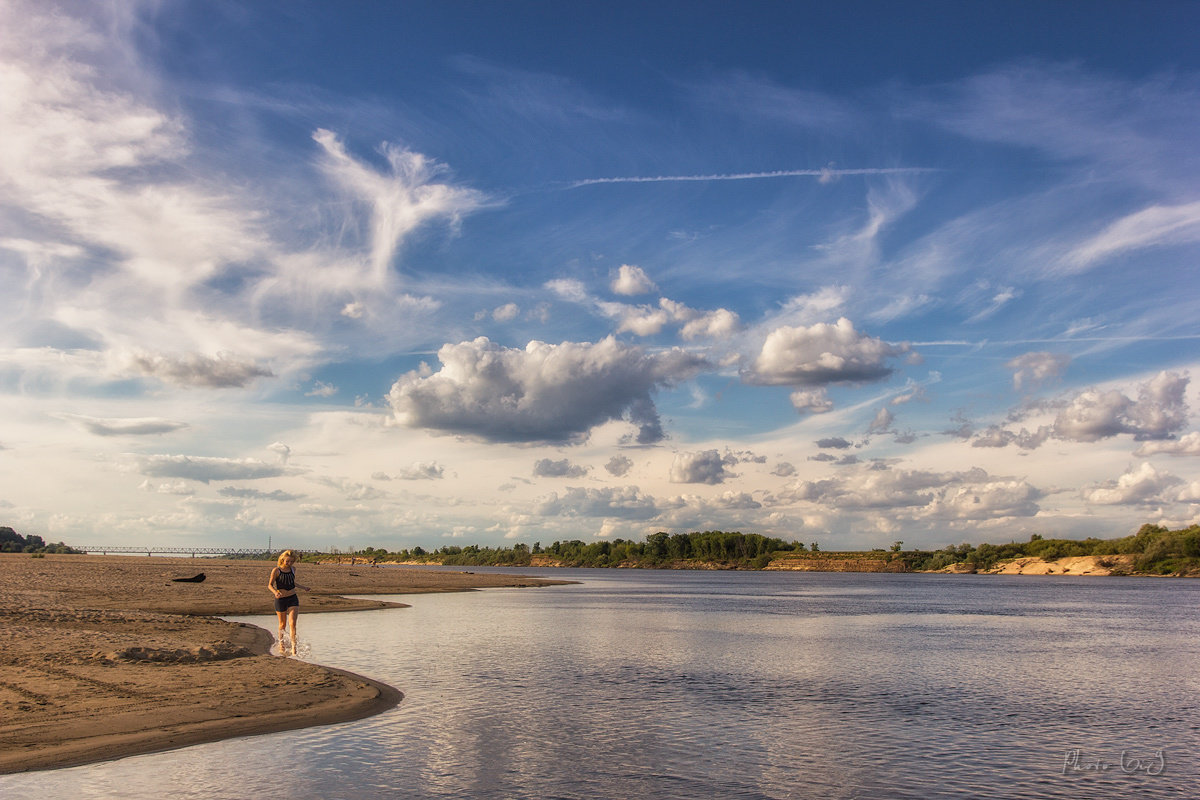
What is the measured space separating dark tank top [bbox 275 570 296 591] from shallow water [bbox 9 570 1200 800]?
3.56m

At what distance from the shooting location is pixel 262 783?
14.2 m

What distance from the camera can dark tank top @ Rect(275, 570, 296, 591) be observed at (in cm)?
2745

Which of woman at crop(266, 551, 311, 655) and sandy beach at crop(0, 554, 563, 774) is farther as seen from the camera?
woman at crop(266, 551, 311, 655)

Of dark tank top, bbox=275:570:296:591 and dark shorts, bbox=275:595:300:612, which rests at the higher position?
dark tank top, bbox=275:570:296:591

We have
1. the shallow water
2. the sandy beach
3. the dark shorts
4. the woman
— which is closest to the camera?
the shallow water

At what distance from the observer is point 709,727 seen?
20.9 m

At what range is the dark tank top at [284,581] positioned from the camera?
2745cm

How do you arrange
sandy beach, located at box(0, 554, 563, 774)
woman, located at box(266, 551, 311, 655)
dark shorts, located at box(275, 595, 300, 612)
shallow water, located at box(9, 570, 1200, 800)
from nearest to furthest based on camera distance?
1. shallow water, located at box(9, 570, 1200, 800)
2. sandy beach, located at box(0, 554, 563, 774)
3. woman, located at box(266, 551, 311, 655)
4. dark shorts, located at box(275, 595, 300, 612)

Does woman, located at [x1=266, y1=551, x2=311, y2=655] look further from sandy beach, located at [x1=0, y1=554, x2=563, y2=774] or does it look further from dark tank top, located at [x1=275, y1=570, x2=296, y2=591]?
sandy beach, located at [x1=0, y1=554, x2=563, y2=774]

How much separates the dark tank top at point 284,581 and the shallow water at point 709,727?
3.56 metres

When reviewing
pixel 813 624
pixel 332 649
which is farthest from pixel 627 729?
pixel 813 624

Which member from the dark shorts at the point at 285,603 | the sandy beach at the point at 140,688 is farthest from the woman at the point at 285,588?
the sandy beach at the point at 140,688

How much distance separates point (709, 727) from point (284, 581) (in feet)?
51.5

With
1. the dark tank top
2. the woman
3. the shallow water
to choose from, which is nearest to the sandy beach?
the shallow water
